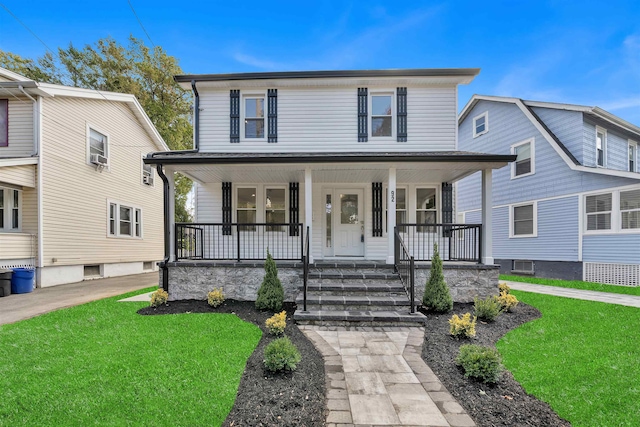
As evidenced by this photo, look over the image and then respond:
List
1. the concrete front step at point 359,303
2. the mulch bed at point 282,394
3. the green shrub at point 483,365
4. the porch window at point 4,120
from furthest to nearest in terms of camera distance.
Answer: the porch window at point 4,120, the concrete front step at point 359,303, the green shrub at point 483,365, the mulch bed at point 282,394

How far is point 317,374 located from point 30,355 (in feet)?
11.8

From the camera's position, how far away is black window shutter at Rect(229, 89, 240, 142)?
8.12 m

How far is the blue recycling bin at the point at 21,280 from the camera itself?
7.76 meters

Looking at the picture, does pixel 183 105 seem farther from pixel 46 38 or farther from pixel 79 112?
pixel 46 38

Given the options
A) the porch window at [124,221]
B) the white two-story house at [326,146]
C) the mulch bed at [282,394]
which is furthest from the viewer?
the porch window at [124,221]

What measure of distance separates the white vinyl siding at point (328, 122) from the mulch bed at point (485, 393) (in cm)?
520

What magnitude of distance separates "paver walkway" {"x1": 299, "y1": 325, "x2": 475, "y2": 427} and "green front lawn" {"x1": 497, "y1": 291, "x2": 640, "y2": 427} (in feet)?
3.30

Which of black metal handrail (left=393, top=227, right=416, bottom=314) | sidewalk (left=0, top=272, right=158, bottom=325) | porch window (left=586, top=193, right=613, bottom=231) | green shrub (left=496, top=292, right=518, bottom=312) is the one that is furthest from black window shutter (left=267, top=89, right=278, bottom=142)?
porch window (left=586, top=193, right=613, bottom=231)

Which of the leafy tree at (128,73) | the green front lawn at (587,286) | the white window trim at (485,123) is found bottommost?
the green front lawn at (587,286)

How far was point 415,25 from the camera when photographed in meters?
11.8

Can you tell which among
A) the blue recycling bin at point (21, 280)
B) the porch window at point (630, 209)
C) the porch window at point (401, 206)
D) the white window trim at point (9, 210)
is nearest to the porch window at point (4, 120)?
the white window trim at point (9, 210)

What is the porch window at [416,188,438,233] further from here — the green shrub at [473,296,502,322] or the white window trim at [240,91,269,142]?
the white window trim at [240,91,269,142]

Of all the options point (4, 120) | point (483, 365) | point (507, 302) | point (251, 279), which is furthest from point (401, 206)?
point (4, 120)

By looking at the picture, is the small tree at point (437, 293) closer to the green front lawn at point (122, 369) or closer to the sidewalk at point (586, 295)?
the green front lawn at point (122, 369)
